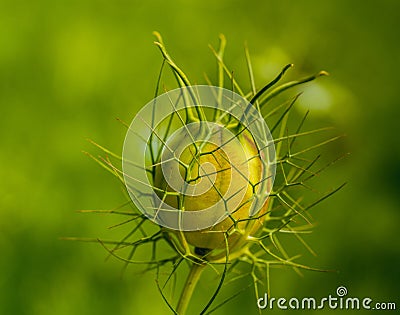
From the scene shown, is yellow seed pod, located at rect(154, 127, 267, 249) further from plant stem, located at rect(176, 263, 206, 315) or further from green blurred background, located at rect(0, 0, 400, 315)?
green blurred background, located at rect(0, 0, 400, 315)

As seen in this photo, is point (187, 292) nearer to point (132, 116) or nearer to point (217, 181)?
point (217, 181)

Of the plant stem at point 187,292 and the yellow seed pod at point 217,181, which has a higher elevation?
the yellow seed pod at point 217,181

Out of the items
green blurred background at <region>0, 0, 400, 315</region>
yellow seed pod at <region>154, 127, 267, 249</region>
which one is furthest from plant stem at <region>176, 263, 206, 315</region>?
green blurred background at <region>0, 0, 400, 315</region>

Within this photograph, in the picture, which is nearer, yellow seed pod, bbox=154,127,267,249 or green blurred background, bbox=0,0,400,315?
yellow seed pod, bbox=154,127,267,249

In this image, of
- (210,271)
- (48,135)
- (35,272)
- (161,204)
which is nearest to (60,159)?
(48,135)

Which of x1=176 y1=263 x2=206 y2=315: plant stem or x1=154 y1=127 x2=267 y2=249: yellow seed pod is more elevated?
x1=154 y1=127 x2=267 y2=249: yellow seed pod

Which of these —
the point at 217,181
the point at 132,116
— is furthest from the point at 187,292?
the point at 132,116

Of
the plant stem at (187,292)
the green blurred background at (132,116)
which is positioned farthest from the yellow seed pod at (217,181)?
the green blurred background at (132,116)

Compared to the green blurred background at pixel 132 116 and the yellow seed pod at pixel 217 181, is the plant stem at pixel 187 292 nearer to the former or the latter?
the yellow seed pod at pixel 217 181

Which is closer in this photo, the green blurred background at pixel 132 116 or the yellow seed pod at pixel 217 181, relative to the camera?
the yellow seed pod at pixel 217 181
